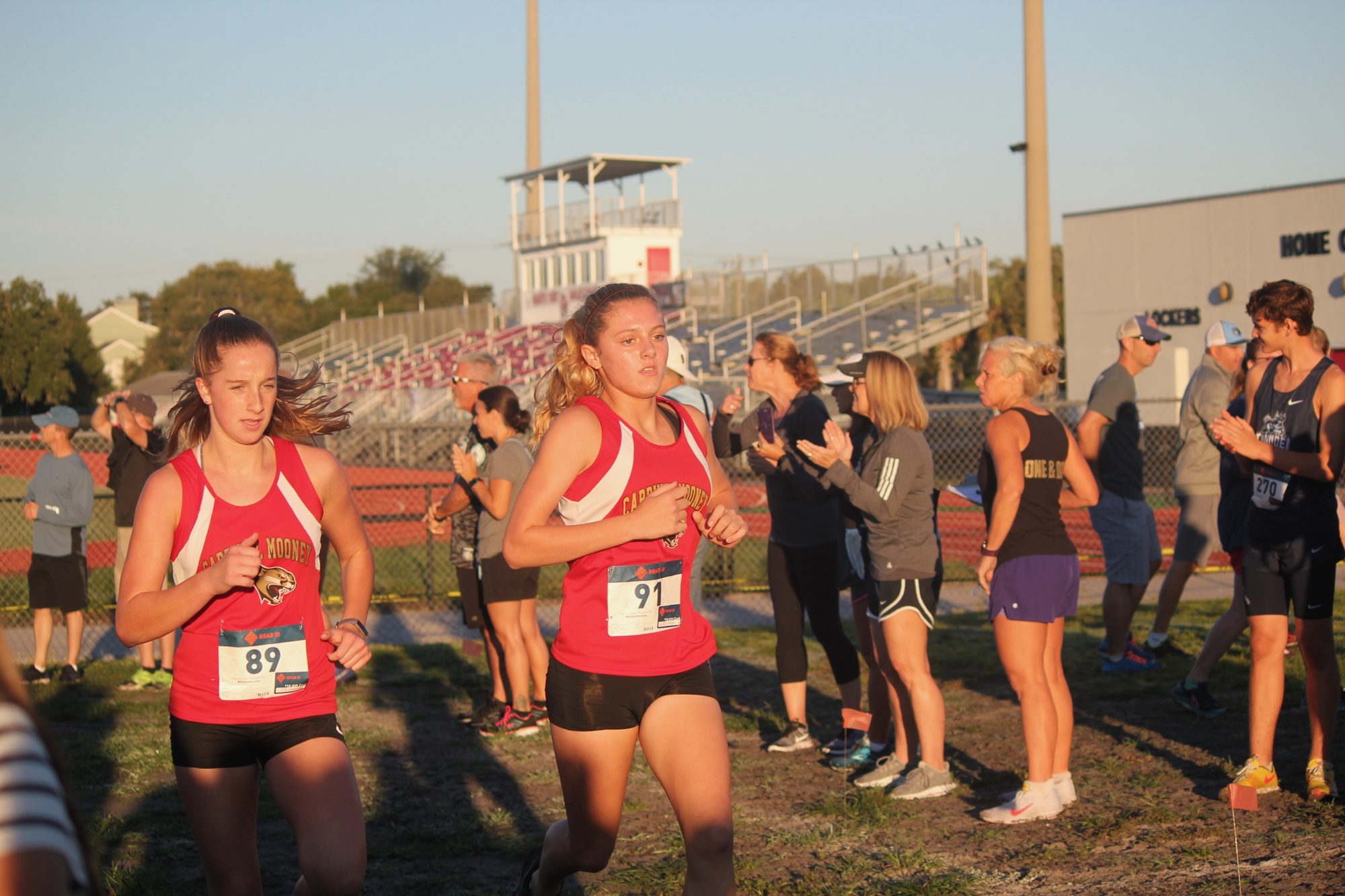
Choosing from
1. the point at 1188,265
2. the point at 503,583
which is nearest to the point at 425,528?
the point at 503,583

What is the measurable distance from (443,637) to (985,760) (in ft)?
18.8

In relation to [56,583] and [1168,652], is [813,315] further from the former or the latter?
[56,583]

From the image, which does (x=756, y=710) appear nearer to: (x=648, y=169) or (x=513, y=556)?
(x=513, y=556)

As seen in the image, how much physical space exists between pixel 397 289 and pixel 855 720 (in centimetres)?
10736

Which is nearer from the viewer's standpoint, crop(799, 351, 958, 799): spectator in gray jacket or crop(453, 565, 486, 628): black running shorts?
crop(799, 351, 958, 799): spectator in gray jacket

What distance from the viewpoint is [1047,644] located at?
5.58 meters

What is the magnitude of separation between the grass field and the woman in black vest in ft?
0.87

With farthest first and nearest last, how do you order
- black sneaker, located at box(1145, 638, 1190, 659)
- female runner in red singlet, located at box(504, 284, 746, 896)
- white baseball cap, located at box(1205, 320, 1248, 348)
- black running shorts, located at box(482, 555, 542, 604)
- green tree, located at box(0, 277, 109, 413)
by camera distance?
1. green tree, located at box(0, 277, 109, 413)
2. black sneaker, located at box(1145, 638, 1190, 659)
3. white baseball cap, located at box(1205, 320, 1248, 348)
4. black running shorts, located at box(482, 555, 542, 604)
5. female runner in red singlet, located at box(504, 284, 746, 896)

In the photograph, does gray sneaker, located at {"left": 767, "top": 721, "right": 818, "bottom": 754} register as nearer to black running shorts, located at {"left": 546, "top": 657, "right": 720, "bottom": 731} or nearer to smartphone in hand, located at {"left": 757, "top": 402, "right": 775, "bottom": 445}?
smartphone in hand, located at {"left": 757, "top": 402, "right": 775, "bottom": 445}

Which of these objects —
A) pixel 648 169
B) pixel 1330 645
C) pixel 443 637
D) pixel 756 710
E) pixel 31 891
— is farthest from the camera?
pixel 648 169

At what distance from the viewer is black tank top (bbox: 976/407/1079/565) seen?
5.48 m

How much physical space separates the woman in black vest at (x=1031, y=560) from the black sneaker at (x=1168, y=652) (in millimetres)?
3419

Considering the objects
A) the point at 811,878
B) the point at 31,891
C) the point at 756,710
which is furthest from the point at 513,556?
the point at 756,710

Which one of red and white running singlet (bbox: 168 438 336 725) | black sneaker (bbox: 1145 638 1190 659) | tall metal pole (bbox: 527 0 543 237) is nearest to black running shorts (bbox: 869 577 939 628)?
red and white running singlet (bbox: 168 438 336 725)
